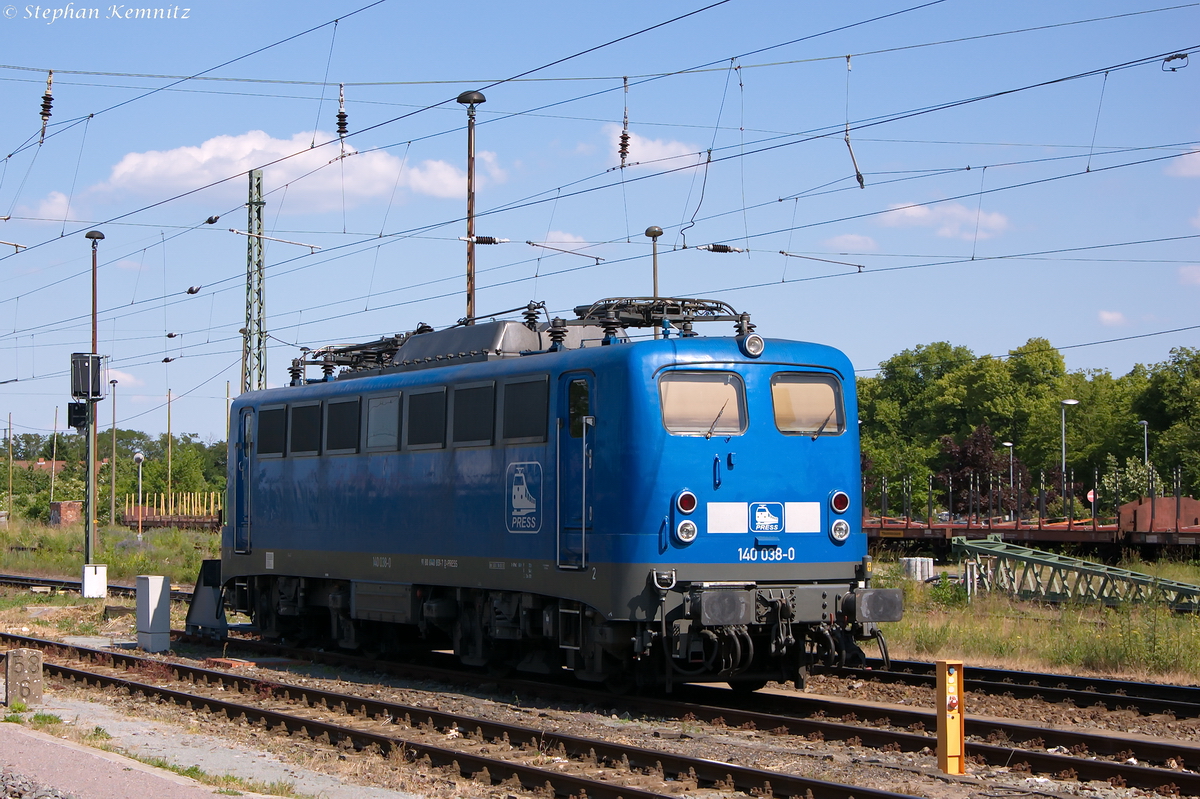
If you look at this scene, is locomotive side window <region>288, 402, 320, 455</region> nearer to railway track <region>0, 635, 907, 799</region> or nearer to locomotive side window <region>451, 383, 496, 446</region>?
railway track <region>0, 635, 907, 799</region>

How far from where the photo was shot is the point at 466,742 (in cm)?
1208

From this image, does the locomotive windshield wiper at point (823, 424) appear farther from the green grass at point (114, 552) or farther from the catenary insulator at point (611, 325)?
the green grass at point (114, 552)

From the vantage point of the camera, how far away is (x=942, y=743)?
10320 mm

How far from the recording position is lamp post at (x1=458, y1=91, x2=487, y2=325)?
2356cm

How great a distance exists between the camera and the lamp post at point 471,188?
2356cm

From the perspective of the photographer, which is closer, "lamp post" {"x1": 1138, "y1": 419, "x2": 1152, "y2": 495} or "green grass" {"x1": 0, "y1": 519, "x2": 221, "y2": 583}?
"green grass" {"x1": 0, "y1": 519, "x2": 221, "y2": 583}

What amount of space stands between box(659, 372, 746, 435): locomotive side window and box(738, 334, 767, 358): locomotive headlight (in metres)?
0.30

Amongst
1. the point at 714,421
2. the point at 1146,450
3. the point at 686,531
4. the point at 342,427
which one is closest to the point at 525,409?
the point at 714,421

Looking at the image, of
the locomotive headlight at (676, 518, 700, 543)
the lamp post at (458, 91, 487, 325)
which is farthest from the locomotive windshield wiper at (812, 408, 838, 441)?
the lamp post at (458, 91, 487, 325)

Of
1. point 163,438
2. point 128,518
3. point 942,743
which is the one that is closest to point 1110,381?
point 128,518

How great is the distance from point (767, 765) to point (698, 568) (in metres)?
2.76

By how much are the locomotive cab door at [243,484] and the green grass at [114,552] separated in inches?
617

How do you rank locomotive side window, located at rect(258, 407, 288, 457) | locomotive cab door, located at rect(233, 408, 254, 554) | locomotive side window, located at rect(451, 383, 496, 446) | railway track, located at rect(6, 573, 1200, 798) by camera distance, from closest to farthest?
railway track, located at rect(6, 573, 1200, 798)
locomotive side window, located at rect(451, 383, 496, 446)
locomotive side window, located at rect(258, 407, 288, 457)
locomotive cab door, located at rect(233, 408, 254, 554)

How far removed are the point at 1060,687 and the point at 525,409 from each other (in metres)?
6.54
